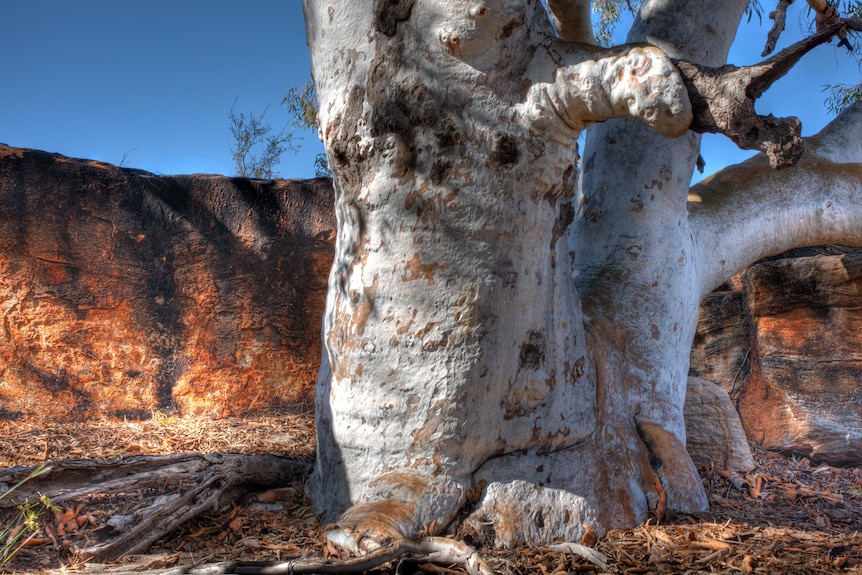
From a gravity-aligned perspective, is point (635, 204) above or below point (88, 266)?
above

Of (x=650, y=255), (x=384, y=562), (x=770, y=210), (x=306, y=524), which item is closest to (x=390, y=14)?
(x=650, y=255)

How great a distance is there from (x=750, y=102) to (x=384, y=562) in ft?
5.65

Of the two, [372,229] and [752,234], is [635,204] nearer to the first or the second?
[752,234]

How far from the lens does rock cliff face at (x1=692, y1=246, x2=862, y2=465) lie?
14.1 ft

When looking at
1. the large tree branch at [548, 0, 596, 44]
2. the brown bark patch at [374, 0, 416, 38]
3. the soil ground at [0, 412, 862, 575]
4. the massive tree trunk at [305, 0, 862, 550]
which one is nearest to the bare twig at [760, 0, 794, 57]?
the large tree branch at [548, 0, 596, 44]

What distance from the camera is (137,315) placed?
409 centimetres

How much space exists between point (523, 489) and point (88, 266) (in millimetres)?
2903

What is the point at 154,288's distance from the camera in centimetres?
415

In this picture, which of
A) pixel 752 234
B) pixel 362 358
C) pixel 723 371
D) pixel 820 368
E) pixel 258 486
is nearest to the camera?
pixel 362 358

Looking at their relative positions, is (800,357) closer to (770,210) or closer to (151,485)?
(770,210)

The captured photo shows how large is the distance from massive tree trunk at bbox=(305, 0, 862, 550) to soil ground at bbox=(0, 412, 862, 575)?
206 millimetres

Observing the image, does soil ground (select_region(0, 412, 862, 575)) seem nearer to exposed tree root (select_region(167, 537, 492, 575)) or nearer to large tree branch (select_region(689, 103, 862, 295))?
exposed tree root (select_region(167, 537, 492, 575))

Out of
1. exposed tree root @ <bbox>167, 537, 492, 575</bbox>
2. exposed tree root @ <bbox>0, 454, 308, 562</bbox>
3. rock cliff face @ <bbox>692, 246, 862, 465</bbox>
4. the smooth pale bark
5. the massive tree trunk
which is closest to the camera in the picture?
exposed tree root @ <bbox>167, 537, 492, 575</bbox>

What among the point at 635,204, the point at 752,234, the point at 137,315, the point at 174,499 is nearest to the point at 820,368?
the point at 752,234
